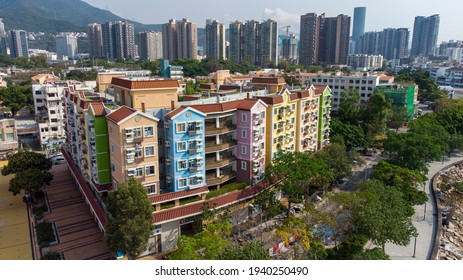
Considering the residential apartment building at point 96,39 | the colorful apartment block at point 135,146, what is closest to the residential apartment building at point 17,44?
the residential apartment building at point 96,39

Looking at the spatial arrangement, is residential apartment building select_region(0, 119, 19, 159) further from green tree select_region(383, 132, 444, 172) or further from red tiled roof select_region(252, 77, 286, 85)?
green tree select_region(383, 132, 444, 172)

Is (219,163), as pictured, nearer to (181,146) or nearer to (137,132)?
(181,146)

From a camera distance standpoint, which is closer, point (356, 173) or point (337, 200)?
point (337, 200)

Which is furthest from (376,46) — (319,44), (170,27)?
(170,27)

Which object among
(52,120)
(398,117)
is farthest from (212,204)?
(398,117)

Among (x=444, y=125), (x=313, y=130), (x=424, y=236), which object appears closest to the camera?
(x=424, y=236)

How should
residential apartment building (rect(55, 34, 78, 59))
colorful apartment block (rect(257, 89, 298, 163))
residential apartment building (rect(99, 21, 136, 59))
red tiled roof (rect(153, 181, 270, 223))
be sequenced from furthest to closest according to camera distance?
residential apartment building (rect(55, 34, 78, 59)), residential apartment building (rect(99, 21, 136, 59)), colorful apartment block (rect(257, 89, 298, 163)), red tiled roof (rect(153, 181, 270, 223))

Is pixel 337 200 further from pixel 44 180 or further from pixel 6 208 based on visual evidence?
pixel 6 208

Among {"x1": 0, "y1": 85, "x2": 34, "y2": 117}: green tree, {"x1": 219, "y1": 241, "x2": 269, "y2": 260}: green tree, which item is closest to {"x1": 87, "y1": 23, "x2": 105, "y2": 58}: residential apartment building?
{"x1": 0, "y1": 85, "x2": 34, "y2": 117}: green tree
